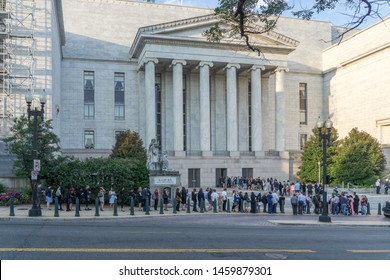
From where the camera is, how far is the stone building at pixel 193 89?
164 feet

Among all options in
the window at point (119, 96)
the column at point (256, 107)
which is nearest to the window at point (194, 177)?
the column at point (256, 107)

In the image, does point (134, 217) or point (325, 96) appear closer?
point (134, 217)

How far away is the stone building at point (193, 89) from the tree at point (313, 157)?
2.11 m

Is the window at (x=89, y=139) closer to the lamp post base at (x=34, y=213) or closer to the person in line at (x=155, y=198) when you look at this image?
the person in line at (x=155, y=198)

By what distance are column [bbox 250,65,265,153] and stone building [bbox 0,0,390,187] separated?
0.41 feet

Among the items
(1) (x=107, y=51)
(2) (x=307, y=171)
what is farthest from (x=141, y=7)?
(2) (x=307, y=171)

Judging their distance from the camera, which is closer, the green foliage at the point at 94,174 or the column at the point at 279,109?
the green foliage at the point at 94,174

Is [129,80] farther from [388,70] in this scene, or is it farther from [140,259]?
[140,259]

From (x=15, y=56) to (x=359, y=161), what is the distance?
3538 cm

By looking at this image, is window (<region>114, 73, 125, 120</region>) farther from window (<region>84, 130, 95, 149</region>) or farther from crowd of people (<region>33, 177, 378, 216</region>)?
crowd of people (<region>33, 177, 378, 216</region>)

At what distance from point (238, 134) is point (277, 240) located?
144 feet

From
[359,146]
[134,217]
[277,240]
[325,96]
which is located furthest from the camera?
[325,96]

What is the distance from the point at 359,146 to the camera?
46.0 m

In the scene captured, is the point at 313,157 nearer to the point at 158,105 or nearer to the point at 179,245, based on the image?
the point at 158,105
